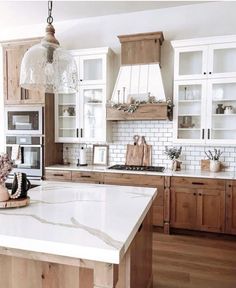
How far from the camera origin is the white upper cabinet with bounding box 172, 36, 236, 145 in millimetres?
3549

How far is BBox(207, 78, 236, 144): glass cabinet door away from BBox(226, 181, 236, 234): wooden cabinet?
643 millimetres

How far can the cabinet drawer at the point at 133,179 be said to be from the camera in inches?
140

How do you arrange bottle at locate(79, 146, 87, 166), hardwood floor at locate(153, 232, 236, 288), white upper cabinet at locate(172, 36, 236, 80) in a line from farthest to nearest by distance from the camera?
bottle at locate(79, 146, 87, 166), white upper cabinet at locate(172, 36, 236, 80), hardwood floor at locate(153, 232, 236, 288)

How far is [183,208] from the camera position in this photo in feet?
11.5

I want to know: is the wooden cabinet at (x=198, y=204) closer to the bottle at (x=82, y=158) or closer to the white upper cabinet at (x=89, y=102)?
the white upper cabinet at (x=89, y=102)

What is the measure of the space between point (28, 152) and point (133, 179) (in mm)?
1740

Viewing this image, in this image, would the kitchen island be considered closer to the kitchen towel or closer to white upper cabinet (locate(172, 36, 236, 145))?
white upper cabinet (locate(172, 36, 236, 145))

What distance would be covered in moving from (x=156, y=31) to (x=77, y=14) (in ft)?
4.31

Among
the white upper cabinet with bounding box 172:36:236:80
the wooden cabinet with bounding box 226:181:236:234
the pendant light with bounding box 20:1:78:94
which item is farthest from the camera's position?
the white upper cabinet with bounding box 172:36:236:80

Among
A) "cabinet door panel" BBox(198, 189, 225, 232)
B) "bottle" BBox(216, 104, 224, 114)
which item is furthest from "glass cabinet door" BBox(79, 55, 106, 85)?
"cabinet door panel" BBox(198, 189, 225, 232)

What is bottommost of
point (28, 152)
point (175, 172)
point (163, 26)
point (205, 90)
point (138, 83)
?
point (175, 172)

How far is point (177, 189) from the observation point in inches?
138

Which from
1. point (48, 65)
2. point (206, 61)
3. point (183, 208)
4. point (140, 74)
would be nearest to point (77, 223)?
point (48, 65)

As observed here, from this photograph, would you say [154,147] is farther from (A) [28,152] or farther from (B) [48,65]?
(B) [48,65]
